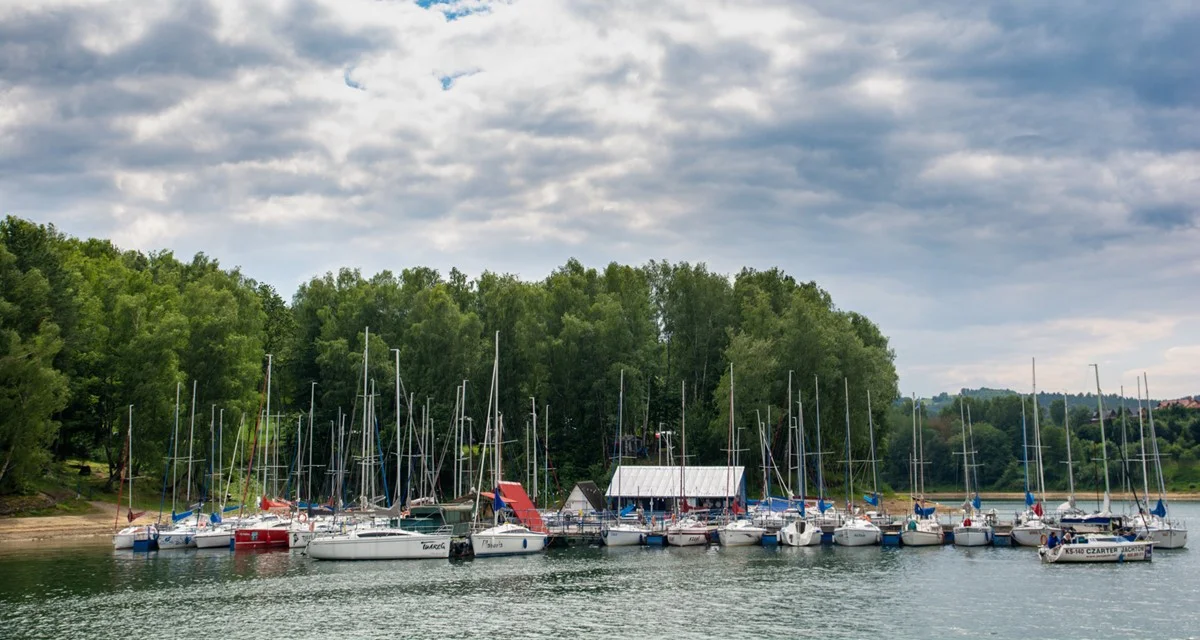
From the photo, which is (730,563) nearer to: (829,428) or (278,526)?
(278,526)

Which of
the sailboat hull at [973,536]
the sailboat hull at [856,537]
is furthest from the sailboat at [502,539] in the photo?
the sailboat hull at [973,536]

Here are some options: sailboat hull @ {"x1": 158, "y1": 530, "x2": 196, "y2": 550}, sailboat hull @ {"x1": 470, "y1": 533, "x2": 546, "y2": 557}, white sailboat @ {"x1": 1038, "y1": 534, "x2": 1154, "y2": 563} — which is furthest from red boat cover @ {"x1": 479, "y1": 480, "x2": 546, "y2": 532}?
white sailboat @ {"x1": 1038, "y1": 534, "x2": 1154, "y2": 563}

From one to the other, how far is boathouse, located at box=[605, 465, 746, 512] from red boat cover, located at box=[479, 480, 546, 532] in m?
12.7

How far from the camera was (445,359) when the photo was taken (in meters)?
101

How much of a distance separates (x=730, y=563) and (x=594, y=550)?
38.7 ft

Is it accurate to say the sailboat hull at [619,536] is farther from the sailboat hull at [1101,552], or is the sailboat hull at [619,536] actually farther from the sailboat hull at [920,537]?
the sailboat hull at [1101,552]

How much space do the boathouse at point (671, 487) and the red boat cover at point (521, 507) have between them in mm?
12690

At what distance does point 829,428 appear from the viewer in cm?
9762

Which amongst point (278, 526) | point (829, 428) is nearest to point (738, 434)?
point (829, 428)

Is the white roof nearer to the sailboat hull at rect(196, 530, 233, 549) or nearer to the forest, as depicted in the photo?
the forest

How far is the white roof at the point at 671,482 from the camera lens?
8400cm

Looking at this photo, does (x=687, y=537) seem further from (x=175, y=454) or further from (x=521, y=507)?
(x=175, y=454)

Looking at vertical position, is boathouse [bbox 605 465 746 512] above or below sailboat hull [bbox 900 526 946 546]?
above

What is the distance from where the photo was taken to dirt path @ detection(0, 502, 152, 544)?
6788 centimetres
